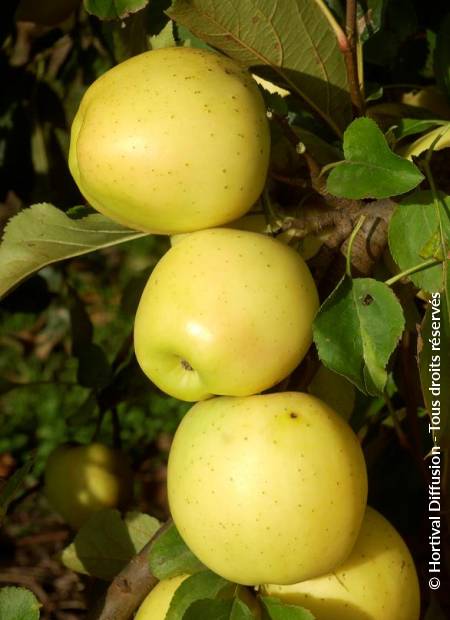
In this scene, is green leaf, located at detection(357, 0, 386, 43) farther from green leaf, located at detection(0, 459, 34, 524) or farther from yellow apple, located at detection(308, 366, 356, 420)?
green leaf, located at detection(0, 459, 34, 524)

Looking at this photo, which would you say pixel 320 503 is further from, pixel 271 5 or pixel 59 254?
pixel 271 5

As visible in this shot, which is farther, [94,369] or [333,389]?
[94,369]

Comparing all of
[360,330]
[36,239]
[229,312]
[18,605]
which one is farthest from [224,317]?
[18,605]

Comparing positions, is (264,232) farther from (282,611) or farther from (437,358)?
(282,611)

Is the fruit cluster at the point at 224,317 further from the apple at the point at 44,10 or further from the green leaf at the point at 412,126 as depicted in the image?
the apple at the point at 44,10

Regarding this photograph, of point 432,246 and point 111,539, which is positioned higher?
point 432,246

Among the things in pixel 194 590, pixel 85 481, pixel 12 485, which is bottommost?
pixel 85 481

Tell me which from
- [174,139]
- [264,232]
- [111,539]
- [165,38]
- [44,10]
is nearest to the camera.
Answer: [174,139]

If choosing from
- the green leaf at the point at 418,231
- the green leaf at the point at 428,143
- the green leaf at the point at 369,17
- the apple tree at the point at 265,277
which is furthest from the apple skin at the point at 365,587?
the green leaf at the point at 369,17
